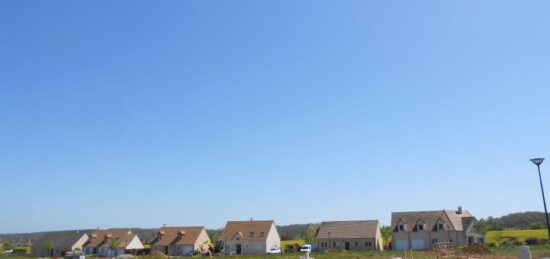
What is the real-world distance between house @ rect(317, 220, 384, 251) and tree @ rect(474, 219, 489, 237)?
41.8ft

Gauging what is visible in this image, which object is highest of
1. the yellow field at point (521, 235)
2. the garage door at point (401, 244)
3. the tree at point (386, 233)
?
the tree at point (386, 233)

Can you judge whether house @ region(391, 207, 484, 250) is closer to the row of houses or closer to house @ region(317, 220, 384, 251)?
the row of houses

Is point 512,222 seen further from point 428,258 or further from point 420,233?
point 428,258

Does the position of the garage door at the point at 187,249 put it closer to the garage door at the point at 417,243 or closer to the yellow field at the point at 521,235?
the garage door at the point at 417,243

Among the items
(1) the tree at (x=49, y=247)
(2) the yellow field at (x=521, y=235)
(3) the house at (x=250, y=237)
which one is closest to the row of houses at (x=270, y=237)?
(3) the house at (x=250, y=237)

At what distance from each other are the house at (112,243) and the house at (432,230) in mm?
39618

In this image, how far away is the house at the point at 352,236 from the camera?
65.6 m

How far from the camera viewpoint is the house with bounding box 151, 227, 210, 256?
2837 inches

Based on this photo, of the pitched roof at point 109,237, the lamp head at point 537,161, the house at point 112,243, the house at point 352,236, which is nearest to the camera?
the lamp head at point 537,161

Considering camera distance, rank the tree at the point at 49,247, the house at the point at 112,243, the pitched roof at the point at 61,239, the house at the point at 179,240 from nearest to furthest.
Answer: the house at the point at 179,240 → the house at the point at 112,243 → the tree at the point at 49,247 → the pitched roof at the point at 61,239

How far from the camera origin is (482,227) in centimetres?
6222

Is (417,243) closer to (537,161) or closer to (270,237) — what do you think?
(270,237)

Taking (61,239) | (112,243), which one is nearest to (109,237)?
(112,243)

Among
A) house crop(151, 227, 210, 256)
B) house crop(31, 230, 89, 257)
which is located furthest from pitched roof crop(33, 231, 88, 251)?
house crop(151, 227, 210, 256)
